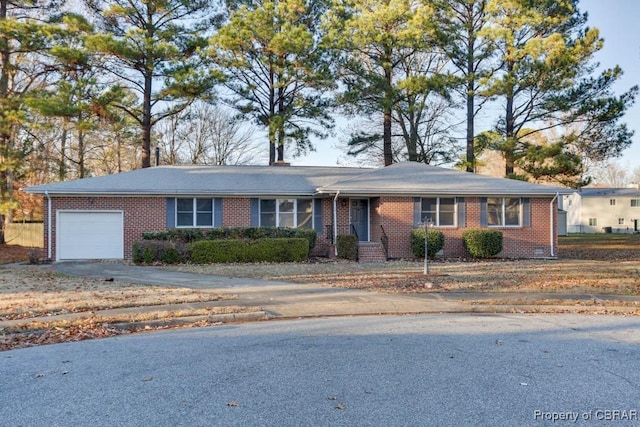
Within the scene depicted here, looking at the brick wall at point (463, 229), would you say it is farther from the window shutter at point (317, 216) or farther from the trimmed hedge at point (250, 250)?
the trimmed hedge at point (250, 250)

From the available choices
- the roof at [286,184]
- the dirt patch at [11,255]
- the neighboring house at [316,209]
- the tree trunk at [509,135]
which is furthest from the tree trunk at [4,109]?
the tree trunk at [509,135]

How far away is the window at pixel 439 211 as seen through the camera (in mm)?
20375

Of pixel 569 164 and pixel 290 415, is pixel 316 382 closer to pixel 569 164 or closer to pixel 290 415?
pixel 290 415

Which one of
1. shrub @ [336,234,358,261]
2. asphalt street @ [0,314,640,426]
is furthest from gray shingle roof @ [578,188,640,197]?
asphalt street @ [0,314,640,426]

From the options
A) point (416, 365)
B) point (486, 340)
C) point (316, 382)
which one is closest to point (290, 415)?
point (316, 382)

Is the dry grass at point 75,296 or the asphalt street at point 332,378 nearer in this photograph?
the asphalt street at point 332,378

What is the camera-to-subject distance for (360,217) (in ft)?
71.7

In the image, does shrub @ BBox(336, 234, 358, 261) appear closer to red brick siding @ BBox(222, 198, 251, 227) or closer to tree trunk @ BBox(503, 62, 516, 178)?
red brick siding @ BBox(222, 198, 251, 227)

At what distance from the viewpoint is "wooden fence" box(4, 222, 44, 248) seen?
30.3 m

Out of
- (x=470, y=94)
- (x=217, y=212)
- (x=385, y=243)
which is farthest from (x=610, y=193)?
(x=217, y=212)

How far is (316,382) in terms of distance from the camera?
16.2ft

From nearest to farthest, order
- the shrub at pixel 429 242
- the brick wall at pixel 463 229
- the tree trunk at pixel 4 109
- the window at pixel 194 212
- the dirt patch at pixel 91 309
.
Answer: the dirt patch at pixel 91 309, the shrub at pixel 429 242, the brick wall at pixel 463 229, the window at pixel 194 212, the tree trunk at pixel 4 109

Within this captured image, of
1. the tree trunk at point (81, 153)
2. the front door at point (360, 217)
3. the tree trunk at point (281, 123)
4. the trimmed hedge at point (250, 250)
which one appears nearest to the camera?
the trimmed hedge at point (250, 250)

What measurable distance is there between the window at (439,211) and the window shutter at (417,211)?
0.42ft
